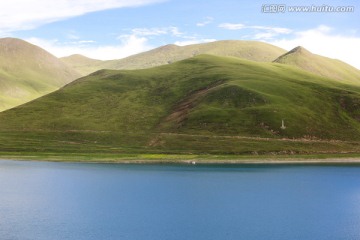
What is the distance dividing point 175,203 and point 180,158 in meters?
60.9

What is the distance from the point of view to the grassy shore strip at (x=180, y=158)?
139750 mm

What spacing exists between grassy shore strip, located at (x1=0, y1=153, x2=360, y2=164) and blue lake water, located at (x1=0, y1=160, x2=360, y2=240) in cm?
1122

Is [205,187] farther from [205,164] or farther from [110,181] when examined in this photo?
[205,164]

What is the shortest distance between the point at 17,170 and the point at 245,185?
5838 centimetres

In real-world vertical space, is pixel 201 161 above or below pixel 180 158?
below

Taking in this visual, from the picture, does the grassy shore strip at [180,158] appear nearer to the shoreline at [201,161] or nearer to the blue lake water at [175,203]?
the shoreline at [201,161]

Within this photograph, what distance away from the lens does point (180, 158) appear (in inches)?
5650

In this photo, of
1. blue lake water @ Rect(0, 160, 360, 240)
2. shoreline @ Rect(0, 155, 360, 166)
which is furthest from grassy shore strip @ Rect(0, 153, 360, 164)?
blue lake water @ Rect(0, 160, 360, 240)

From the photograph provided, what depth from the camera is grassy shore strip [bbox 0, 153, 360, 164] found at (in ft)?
458

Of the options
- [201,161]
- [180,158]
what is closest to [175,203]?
[201,161]

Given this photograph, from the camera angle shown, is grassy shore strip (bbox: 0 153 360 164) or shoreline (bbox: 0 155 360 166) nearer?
shoreline (bbox: 0 155 360 166)

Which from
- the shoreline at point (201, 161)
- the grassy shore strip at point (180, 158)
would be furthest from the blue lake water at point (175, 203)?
the grassy shore strip at point (180, 158)

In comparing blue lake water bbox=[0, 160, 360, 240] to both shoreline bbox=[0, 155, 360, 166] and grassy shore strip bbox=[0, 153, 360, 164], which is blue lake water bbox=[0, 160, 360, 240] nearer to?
shoreline bbox=[0, 155, 360, 166]

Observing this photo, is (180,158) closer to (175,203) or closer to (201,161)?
(201,161)
